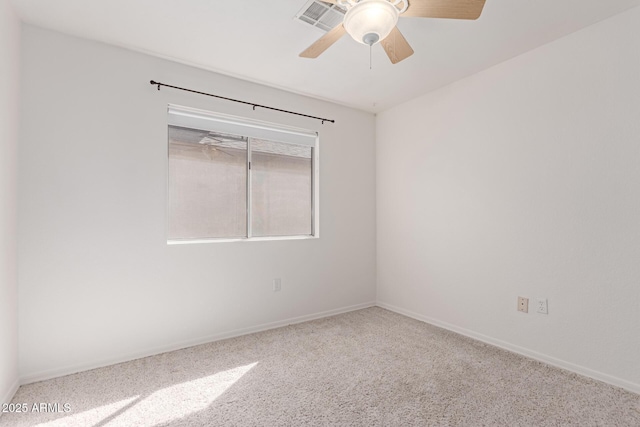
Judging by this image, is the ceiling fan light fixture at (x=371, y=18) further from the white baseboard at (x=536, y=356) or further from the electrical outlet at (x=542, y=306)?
the white baseboard at (x=536, y=356)

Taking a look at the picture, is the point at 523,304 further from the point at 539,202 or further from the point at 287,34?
the point at 287,34

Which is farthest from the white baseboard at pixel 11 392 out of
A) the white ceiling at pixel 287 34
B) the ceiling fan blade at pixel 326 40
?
the ceiling fan blade at pixel 326 40

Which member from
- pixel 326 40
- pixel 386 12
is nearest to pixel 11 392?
pixel 326 40

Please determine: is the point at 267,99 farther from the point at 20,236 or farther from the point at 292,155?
the point at 20,236

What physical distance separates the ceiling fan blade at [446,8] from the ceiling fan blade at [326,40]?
0.35 metres

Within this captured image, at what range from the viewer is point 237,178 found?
3.16 meters

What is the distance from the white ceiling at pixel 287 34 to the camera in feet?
6.66

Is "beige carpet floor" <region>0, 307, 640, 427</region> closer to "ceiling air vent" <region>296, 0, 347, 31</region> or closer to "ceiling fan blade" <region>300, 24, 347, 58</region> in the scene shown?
"ceiling fan blade" <region>300, 24, 347, 58</region>

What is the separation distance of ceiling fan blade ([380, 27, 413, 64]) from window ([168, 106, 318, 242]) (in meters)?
1.57

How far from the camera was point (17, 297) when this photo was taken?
2135 mm

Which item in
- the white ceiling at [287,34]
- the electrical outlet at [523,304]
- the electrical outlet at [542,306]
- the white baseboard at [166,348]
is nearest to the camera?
the white ceiling at [287,34]

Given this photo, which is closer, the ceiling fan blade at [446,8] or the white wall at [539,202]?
the ceiling fan blade at [446,8]

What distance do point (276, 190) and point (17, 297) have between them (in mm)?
2149

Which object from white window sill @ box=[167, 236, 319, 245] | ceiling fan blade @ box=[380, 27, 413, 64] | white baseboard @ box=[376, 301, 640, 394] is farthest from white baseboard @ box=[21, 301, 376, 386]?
ceiling fan blade @ box=[380, 27, 413, 64]
